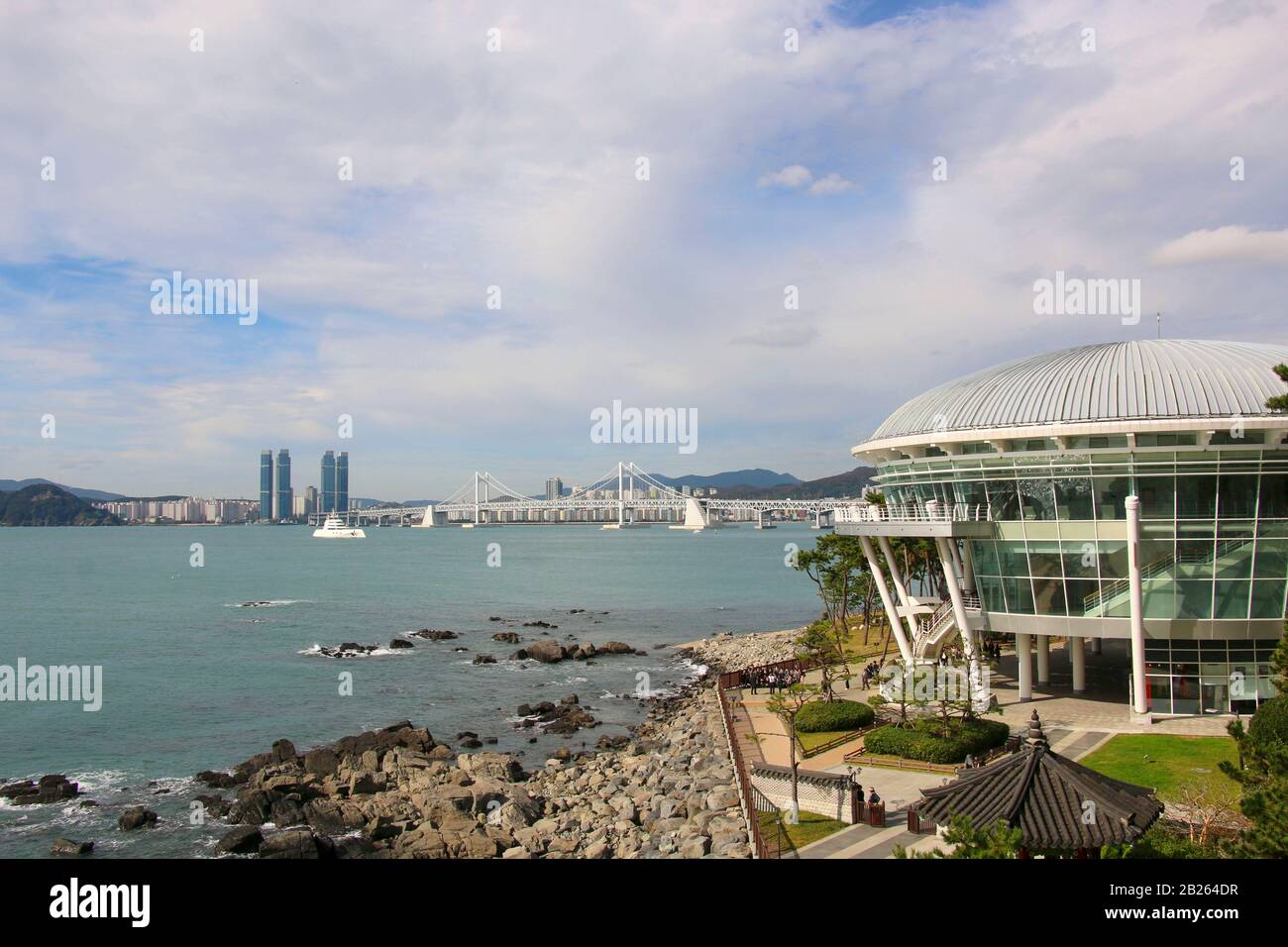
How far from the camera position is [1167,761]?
22.3 m

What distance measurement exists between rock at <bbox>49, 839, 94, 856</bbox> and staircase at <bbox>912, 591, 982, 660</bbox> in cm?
2618

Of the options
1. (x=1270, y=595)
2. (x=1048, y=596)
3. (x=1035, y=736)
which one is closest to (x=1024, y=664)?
(x=1048, y=596)

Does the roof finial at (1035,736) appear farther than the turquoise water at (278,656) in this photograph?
No

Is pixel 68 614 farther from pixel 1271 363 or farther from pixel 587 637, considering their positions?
pixel 1271 363

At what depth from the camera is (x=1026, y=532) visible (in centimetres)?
2858

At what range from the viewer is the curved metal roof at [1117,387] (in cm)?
2634

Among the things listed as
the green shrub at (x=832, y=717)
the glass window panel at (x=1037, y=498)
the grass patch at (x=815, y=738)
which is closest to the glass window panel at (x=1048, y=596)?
the glass window panel at (x=1037, y=498)

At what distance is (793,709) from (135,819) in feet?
65.0

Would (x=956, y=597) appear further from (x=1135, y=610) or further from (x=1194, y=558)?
(x=1194, y=558)

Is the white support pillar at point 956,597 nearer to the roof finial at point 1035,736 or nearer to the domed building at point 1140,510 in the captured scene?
the domed building at point 1140,510

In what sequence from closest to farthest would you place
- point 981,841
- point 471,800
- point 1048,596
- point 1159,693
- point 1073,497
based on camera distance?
1. point 981,841
2. point 471,800
3. point 1159,693
4. point 1073,497
5. point 1048,596

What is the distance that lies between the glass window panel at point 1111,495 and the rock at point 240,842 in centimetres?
2591

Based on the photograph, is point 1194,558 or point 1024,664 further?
point 1024,664
